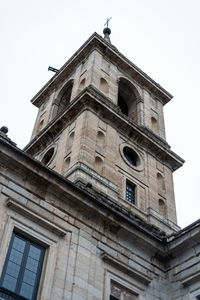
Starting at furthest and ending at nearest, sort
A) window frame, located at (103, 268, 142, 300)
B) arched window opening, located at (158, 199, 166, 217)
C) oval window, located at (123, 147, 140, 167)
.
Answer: oval window, located at (123, 147, 140, 167) < arched window opening, located at (158, 199, 166, 217) < window frame, located at (103, 268, 142, 300)

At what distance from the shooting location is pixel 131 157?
33562 millimetres

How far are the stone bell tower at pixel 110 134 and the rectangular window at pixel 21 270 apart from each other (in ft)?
23.7

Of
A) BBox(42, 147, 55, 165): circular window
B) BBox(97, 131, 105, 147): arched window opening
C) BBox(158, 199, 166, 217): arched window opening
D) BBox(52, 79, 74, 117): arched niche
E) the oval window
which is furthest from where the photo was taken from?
BBox(52, 79, 74, 117): arched niche

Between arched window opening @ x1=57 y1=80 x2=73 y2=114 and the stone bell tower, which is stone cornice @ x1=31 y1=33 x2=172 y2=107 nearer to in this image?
the stone bell tower

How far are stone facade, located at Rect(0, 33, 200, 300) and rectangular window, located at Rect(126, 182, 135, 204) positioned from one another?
0.18 metres

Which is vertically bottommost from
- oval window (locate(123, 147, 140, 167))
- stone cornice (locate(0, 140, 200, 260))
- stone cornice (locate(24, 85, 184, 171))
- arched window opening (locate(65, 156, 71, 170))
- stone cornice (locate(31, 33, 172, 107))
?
stone cornice (locate(0, 140, 200, 260))

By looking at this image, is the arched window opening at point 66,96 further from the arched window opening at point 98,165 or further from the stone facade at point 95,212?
A: the arched window opening at point 98,165

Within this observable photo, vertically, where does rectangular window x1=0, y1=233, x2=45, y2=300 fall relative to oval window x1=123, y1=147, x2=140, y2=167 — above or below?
below

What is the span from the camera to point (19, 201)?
19844mm

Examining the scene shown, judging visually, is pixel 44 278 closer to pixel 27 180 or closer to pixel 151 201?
pixel 27 180

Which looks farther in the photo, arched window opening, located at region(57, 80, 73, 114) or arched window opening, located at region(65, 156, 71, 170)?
arched window opening, located at region(57, 80, 73, 114)

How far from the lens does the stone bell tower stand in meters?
29.6

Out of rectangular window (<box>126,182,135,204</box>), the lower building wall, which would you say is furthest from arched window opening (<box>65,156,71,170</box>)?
the lower building wall

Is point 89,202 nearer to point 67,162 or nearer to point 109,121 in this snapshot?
point 67,162
